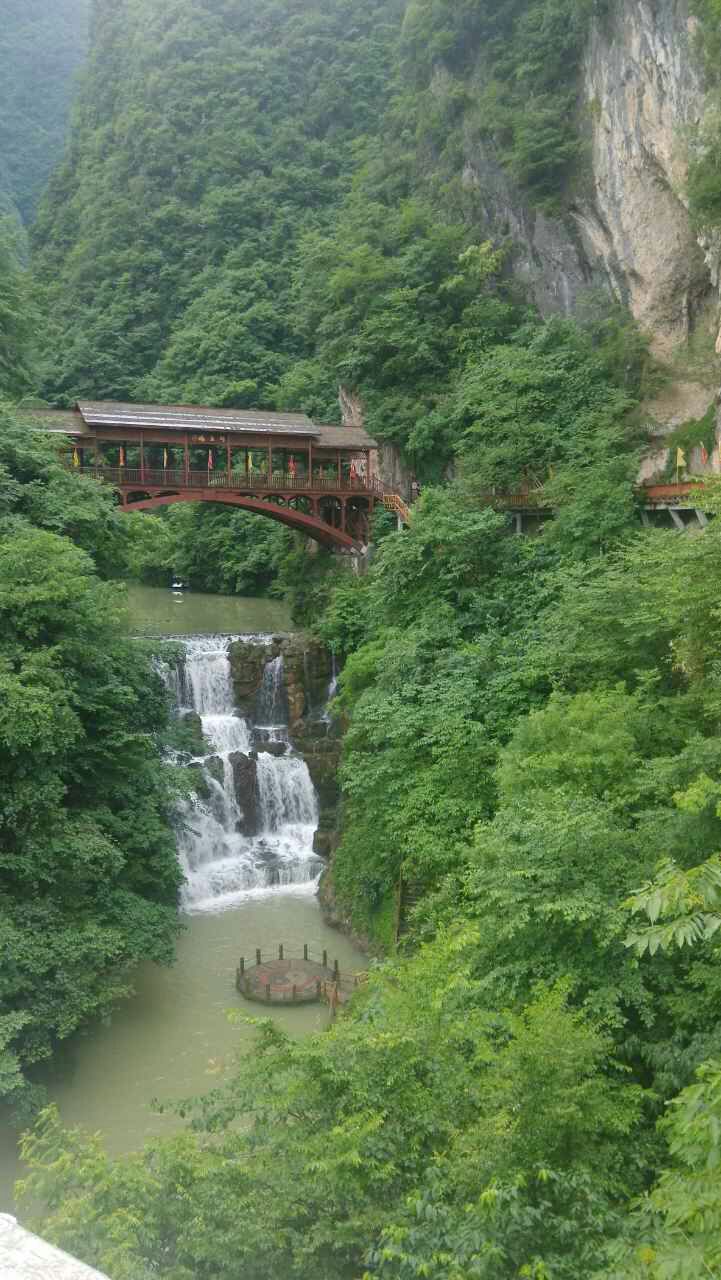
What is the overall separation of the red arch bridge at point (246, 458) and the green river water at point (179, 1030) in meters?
13.2

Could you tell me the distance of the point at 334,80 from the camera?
51406mm

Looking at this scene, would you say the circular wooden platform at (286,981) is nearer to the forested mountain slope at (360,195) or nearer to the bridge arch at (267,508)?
the forested mountain slope at (360,195)

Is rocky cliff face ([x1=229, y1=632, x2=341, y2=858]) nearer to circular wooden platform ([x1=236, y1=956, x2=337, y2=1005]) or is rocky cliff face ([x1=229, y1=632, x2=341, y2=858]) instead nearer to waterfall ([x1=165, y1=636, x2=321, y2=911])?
waterfall ([x1=165, y1=636, x2=321, y2=911])

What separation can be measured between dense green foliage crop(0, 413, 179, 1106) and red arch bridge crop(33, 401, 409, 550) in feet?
36.5

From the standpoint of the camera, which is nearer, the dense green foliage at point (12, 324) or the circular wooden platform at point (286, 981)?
the circular wooden platform at point (286, 981)

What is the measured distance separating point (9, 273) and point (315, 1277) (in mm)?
24161

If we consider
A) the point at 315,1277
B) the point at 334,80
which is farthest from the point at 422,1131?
the point at 334,80

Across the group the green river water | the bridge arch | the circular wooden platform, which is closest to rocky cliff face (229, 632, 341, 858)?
the green river water

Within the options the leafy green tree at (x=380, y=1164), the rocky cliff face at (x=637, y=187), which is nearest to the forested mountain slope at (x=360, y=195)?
the rocky cliff face at (x=637, y=187)

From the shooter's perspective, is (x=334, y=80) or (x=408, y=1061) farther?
(x=334, y=80)

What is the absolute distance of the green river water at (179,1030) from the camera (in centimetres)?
1193

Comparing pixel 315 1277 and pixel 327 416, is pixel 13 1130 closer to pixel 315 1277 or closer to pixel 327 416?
pixel 315 1277

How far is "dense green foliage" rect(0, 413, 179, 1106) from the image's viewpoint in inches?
459

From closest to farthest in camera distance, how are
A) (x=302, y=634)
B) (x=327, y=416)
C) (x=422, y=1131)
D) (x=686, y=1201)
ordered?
(x=686, y=1201) → (x=422, y=1131) → (x=302, y=634) → (x=327, y=416)
